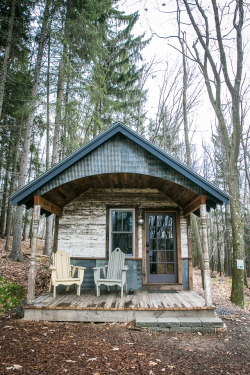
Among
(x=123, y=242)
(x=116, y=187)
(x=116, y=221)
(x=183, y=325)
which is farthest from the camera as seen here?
(x=116, y=187)

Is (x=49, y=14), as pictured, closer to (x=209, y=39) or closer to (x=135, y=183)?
(x=209, y=39)

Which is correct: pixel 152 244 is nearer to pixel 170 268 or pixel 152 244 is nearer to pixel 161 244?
pixel 161 244

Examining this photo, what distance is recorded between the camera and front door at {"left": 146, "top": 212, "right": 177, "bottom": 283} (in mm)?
6410

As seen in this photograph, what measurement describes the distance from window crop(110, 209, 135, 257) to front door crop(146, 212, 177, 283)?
44 cm

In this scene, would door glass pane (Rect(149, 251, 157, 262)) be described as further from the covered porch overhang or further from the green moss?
the green moss

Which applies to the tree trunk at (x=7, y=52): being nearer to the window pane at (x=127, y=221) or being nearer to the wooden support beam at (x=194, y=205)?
the window pane at (x=127, y=221)

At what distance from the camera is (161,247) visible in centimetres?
660

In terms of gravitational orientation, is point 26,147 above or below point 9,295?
above

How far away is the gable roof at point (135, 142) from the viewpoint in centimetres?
473

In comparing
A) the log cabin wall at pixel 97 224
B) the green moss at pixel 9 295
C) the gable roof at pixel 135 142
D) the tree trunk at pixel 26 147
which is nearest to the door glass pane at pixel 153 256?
the log cabin wall at pixel 97 224

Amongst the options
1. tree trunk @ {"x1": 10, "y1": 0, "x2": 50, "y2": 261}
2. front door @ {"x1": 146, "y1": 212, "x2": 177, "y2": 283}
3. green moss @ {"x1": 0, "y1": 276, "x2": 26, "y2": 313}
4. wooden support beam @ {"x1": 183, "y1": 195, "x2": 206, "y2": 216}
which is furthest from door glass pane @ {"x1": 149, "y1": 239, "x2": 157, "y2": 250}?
tree trunk @ {"x1": 10, "y1": 0, "x2": 50, "y2": 261}

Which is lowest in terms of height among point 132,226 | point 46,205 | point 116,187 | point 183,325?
point 183,325

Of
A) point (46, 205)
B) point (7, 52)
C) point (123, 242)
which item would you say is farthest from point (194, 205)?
point (7, 52)

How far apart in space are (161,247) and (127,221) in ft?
3.78
